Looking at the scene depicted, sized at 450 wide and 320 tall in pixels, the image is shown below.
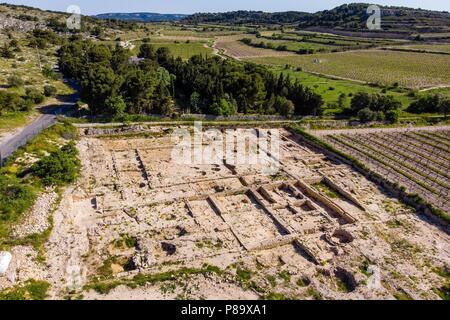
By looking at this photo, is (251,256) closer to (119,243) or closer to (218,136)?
(119,243)

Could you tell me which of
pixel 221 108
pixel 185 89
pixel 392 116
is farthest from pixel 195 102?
pixel 392 116

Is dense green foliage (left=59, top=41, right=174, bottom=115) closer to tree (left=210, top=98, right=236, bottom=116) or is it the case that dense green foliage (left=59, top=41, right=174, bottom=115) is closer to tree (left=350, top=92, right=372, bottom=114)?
tree (left=210, top=98, right=236, bottom=116)

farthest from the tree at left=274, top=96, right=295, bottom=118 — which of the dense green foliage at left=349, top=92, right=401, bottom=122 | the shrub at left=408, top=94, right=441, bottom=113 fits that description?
the shrub at left=408, top=94, right=441, bottom=113

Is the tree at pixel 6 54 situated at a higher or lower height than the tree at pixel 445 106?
higher

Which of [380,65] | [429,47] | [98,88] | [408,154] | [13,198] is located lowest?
[408,154]

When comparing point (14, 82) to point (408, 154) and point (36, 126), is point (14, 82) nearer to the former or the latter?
point (36, 126)

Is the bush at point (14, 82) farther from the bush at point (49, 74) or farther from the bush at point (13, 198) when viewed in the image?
the bush at point (13, 198)

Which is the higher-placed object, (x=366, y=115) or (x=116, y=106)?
(x=116, y=106)

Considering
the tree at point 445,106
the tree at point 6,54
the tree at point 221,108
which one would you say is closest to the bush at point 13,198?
the tree at point 221,108
